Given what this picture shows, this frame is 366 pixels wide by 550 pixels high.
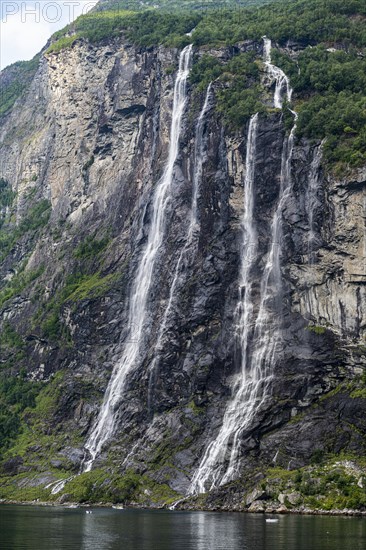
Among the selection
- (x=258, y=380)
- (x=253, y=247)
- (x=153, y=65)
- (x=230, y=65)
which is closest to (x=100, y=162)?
(x=153, y=65)

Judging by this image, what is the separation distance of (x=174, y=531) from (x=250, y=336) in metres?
44.4

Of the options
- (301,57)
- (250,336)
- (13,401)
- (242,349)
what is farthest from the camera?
(301,57)

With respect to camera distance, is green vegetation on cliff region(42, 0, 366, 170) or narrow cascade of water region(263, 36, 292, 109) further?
narrow cascade of water region(263, 36, 292, 109)

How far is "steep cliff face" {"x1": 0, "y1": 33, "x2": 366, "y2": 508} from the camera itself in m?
113

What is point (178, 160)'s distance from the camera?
142m

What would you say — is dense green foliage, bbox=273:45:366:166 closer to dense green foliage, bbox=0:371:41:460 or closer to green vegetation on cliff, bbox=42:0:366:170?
green vegetation on cliff, bbox=42:0:366:170

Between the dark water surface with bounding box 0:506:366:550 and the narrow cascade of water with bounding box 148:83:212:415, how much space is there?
30613 mm

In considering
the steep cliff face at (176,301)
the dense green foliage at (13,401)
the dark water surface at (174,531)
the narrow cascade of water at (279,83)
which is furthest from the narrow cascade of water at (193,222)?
the dark water surface at (174,531)

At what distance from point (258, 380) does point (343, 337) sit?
1127 centimetres

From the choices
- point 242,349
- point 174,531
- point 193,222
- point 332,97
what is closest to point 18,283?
point 193,222

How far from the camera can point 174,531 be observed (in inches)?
3164

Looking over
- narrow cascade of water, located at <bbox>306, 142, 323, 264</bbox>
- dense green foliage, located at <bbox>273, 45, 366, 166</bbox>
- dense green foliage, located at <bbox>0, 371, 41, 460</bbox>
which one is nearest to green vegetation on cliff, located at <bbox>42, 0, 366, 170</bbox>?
dense green foliage, located at <bbox>273, 45, 366, 166</bbox>

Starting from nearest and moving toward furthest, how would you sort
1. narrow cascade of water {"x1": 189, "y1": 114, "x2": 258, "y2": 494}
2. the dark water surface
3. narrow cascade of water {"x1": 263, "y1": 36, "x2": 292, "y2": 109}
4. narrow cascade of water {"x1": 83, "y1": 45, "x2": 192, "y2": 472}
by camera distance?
the dark water surface → narrow cascade of water {"x1": 189, "y1": 114, "x2": 258, "y2": 494} → narrow cascade of water {"x1": 83, "y1": 45, "x2": 192, "y2": 472} → narrow cascade of water {"x1": 263, "y1": 36, "x2": 292, "y2": 109}

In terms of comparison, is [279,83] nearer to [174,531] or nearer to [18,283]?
[18,283]
